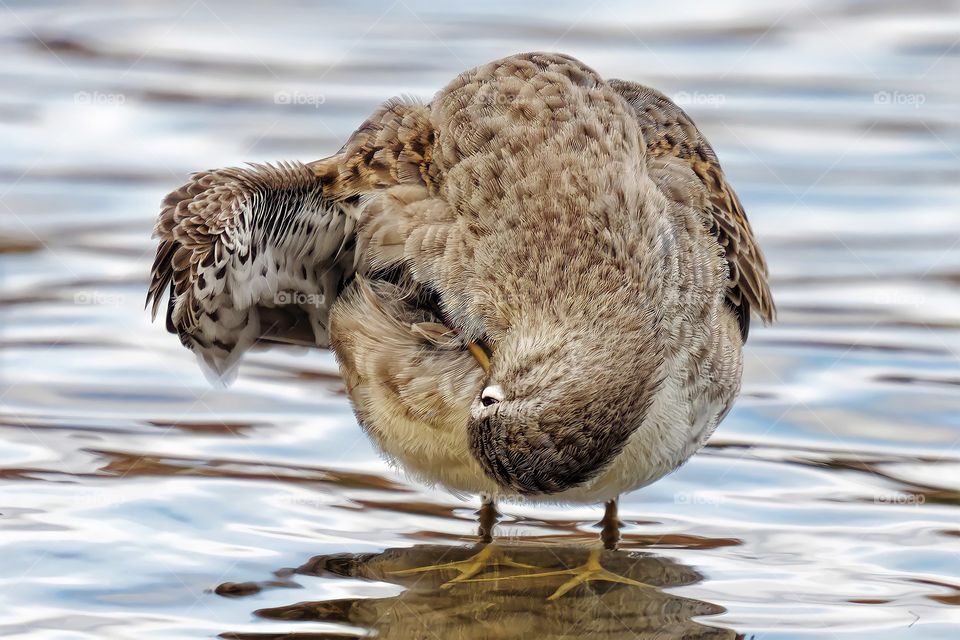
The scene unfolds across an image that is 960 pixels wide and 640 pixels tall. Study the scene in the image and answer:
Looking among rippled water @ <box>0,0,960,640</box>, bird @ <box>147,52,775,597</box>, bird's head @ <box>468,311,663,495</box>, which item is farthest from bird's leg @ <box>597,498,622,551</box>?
bird's head @ <box>468,311,663,495</box>

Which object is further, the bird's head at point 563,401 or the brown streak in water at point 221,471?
the brown streak in water at point 221,471

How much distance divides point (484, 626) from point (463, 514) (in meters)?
1.83

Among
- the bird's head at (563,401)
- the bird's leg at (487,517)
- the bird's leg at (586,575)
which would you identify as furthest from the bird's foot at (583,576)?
the bird's head at (563,401)

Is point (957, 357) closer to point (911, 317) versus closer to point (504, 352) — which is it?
point (911, 317)

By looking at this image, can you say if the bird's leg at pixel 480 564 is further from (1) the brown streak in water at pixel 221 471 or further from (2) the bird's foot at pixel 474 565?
(1) the brown streak in water at pixel 221 471

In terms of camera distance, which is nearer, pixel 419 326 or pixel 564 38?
pixel 419 326

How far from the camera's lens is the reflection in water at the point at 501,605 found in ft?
23.8

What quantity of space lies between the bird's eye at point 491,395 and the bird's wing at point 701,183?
6.58ft

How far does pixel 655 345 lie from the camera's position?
23.2 feet

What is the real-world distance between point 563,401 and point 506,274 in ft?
3.37

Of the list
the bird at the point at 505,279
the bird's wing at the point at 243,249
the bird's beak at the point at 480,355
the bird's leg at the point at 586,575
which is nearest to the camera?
the bird at the point at 505,279

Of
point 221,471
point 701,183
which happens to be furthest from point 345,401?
point 701,183

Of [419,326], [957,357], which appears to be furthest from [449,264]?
[957,357]

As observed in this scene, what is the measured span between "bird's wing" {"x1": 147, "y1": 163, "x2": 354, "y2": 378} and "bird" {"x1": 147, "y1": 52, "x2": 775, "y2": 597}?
14 millimetres
